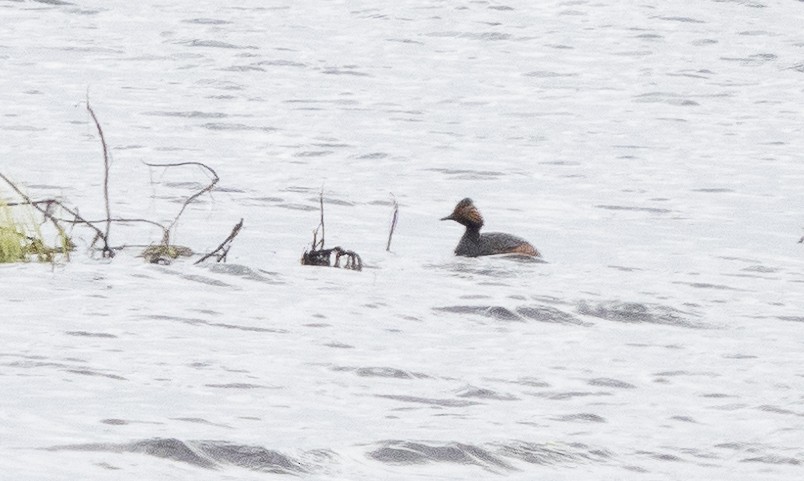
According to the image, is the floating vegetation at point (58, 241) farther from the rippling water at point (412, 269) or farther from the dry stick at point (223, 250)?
the rippling water at point (412, 269)

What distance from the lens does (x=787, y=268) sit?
16531 millimetres

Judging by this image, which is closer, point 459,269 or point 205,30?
point 459,269

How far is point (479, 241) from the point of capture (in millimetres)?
16844

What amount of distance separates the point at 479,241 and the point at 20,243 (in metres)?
4.30

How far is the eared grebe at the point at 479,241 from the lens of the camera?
658 inches

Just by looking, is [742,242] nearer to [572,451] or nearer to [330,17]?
[572,451]

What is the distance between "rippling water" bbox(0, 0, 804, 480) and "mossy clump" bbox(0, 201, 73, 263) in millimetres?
200

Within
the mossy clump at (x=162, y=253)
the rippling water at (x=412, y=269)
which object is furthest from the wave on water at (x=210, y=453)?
the mossy clump at (x=162, y=253)

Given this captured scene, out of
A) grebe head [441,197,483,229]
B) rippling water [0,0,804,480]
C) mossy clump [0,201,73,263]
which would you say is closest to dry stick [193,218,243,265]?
rippling water [0,0,804,480]

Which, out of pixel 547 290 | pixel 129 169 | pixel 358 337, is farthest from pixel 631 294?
pixel 129 169

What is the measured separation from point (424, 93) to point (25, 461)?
22257mm

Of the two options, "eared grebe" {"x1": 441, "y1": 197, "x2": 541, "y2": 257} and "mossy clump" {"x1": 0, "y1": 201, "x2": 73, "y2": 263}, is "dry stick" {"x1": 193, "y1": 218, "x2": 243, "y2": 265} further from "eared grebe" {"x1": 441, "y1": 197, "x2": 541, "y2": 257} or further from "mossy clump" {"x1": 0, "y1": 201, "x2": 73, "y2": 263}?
"eared grebe" {"x1": 441, "y1": 197, "x2": 541, "y2": 257}

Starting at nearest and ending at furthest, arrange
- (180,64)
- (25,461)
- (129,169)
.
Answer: (25,461) → (129,169) → (180,64)

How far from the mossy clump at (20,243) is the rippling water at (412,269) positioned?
0.20 metres
